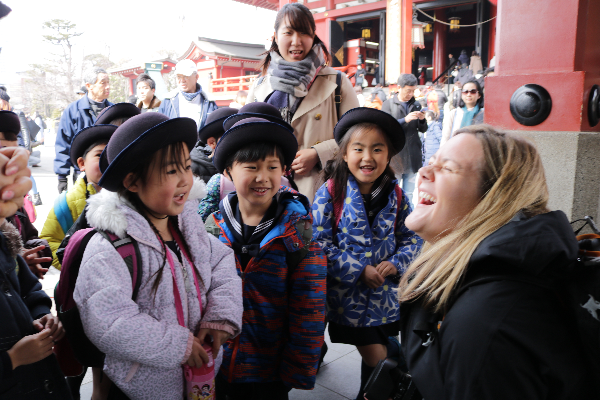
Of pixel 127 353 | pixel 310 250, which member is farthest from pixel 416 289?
pixel 127 353

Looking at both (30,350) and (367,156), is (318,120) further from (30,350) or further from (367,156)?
(30,350)

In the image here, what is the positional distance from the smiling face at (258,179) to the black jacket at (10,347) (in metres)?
0.81

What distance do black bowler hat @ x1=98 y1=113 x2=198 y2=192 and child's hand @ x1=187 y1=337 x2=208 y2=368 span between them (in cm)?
53

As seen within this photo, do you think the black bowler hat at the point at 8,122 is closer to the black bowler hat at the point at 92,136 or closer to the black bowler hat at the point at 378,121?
the black bowler hat at the point at 92,136

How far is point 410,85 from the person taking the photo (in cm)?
553

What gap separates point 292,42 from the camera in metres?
2.36

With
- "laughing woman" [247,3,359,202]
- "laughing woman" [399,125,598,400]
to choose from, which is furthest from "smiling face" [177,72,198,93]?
"laughing woman" [399,125,598,400]

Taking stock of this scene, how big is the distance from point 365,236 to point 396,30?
44.3 feet

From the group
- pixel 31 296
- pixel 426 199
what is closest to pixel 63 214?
pixel 31 296

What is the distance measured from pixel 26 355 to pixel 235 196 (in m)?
0.97

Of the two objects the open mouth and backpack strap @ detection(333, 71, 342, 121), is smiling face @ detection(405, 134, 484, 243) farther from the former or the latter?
backpack strap @ detection(333, 71, 342, 121)

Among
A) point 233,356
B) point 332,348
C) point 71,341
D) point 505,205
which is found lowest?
point 332,348

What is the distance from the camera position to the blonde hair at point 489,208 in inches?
42.1

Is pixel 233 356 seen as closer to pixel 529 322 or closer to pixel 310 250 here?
pixel 310 250
